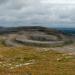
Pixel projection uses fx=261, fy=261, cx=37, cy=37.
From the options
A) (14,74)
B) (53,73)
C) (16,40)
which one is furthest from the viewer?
(16,40)

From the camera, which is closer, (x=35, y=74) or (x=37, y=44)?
(x=35, y=74)

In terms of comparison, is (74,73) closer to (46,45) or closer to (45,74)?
(45,74)

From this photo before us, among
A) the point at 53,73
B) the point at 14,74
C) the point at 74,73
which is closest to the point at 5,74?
the point at 14,74

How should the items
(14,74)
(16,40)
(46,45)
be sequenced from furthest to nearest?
(16,40) < (46,45) < (14,74)

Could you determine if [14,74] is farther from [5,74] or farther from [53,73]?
[53,73]

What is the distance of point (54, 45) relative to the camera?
7072 inches

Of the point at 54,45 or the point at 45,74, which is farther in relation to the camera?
the point at 54,45

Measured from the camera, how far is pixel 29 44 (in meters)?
184

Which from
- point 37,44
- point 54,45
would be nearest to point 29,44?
point 37,44

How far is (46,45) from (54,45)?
5504mm

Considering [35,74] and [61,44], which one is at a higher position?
[35,74]

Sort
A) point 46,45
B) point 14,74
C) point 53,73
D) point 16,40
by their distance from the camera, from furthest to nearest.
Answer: point 16,40, point 46,45, point 53,73, point 14,74

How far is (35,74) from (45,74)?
2.12 meters

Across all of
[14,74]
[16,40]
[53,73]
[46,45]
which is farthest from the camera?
[16,40]
